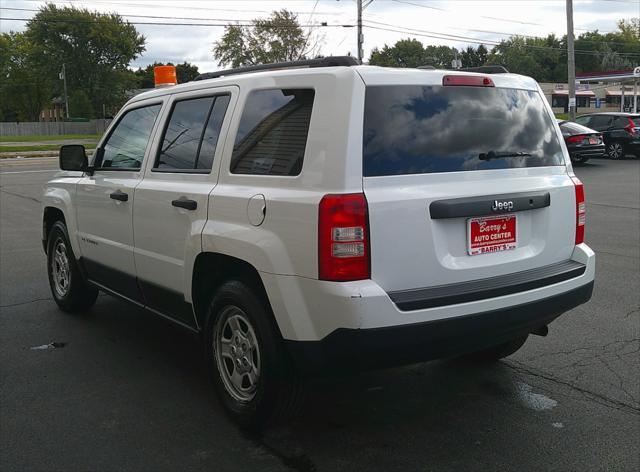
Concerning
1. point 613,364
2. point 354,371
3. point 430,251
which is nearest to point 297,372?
point 354,371

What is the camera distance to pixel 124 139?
197 inches

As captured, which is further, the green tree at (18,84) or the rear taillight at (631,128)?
the green tree at (18,84)

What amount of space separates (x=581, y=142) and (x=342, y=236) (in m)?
20.4

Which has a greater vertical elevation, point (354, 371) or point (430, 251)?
point (430, 251)

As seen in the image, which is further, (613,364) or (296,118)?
(613,364)

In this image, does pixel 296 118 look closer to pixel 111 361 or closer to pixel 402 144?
pixel 402 144

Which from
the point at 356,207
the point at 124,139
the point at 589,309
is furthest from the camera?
the point at 589,309

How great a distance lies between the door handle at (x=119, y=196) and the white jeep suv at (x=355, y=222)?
1.08 ft

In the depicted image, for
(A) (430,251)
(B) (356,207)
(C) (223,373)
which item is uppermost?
(B) (356,207)

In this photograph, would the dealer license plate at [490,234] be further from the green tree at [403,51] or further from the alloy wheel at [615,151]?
the green tree at [403,51]

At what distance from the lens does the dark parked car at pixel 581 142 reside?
69.7 ft

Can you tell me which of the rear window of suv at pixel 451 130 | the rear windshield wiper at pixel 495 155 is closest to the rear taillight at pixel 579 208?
the rear window of suv at pixel 451 130

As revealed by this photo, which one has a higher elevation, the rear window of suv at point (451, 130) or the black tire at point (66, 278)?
the rear window of suv at point (451, 130)

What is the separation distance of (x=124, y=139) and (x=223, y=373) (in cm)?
221
